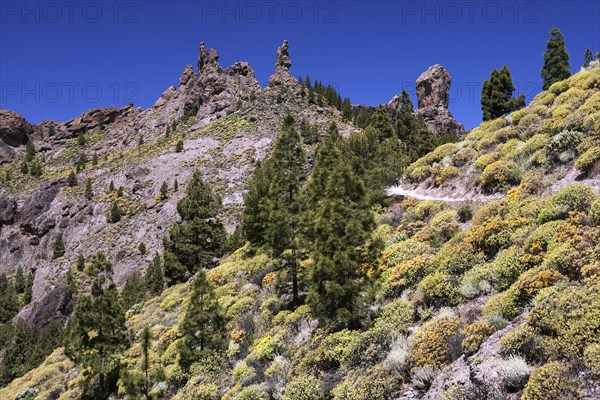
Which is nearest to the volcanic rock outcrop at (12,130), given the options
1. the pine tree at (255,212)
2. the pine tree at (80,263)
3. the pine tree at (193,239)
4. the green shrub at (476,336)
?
the pine tree at (80,263)

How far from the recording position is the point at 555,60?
4881cm

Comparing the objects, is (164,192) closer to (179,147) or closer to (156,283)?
(179,147)

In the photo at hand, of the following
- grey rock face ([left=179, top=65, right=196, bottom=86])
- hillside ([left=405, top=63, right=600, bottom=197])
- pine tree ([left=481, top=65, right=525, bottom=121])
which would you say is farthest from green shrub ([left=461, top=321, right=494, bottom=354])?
grey rock face ([left=179, top=65, right=196, bottom=86])

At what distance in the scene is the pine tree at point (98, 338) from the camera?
23.5 meters

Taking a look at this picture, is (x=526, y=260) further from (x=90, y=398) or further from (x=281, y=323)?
(x=90, y=398)

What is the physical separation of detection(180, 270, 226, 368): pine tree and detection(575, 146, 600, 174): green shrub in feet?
59.1

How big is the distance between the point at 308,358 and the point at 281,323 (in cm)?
537

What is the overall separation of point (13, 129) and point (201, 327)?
576 ft

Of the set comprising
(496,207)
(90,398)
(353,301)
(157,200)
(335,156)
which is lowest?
(90,398)

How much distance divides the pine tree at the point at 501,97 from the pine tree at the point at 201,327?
42.3 m

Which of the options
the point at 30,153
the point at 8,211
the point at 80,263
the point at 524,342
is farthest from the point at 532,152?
the point at 30,153

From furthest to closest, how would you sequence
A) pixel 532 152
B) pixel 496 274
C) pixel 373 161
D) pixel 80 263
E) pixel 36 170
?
pixel 36 170
pixel 80 263
pixel 373 161
pixel 532 152
pixel 496 274

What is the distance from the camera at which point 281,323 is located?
20.0 metres

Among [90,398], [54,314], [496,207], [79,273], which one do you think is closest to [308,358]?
[496,207]
